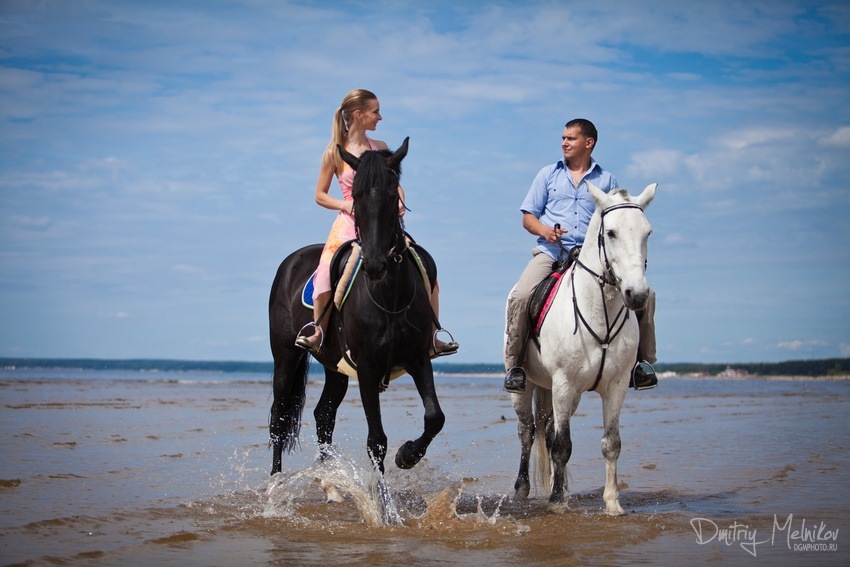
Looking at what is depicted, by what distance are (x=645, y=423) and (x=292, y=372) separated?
33.6 ft

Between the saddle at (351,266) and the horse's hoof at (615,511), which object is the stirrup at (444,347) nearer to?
Answer: the saddle at (351,266)

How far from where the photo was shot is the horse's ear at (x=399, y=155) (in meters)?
6.10

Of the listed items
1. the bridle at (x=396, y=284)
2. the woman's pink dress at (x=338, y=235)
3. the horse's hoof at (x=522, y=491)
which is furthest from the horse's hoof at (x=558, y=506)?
the woman's pink dress at (x=338, y=235)

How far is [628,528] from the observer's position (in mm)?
5867

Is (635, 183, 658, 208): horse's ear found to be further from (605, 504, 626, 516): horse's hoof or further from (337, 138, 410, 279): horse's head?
(605, 504, 626, 516): horse's hoof

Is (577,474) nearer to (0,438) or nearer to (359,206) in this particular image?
(359,206)

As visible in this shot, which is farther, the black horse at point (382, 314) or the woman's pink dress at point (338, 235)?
the woman's pink dress at point (338, 235)

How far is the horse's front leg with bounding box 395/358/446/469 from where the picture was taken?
20.0ft

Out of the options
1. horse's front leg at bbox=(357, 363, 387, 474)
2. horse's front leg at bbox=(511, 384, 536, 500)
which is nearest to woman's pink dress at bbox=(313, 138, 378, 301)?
horse's front leg at bbox=(357, 363, 387, 474)

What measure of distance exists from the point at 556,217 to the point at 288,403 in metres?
3.29
